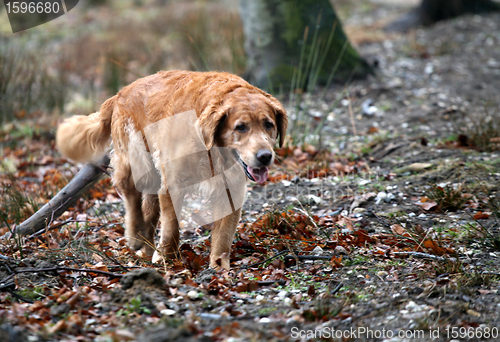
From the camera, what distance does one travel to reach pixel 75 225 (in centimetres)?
482

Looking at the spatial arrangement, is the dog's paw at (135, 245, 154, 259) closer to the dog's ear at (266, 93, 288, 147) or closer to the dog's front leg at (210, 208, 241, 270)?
the dog's front leg at (210, 208, 241, 270)

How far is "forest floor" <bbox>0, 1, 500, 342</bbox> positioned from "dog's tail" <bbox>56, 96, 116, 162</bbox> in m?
0.68

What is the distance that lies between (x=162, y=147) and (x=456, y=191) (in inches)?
111

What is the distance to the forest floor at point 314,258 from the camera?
2633 millimetres

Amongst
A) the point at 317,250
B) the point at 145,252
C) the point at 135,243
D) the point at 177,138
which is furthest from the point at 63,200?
the point at 317,250

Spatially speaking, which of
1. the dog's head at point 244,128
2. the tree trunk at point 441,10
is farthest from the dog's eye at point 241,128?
the tree trunk at point 441,10

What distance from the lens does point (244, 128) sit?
3.37 meters

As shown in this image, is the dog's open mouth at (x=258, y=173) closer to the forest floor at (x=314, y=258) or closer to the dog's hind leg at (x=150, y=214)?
the forest floor at (x=314, y=258)

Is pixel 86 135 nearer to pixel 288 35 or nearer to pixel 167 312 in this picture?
pixel 167 312

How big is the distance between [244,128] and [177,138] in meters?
0.54

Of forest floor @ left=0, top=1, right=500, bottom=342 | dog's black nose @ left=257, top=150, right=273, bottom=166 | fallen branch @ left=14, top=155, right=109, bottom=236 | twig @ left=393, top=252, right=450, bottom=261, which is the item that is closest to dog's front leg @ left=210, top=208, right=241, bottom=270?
forest floor @ left=0, top=1, right=500, bottom=342

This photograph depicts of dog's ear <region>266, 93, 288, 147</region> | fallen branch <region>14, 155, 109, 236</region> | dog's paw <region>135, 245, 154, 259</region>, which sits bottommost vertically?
dog's paw <region>135, 245, 154, 259</region>

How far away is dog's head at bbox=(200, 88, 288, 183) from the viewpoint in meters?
3.31

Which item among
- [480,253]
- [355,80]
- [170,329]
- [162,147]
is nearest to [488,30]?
[355,80]
